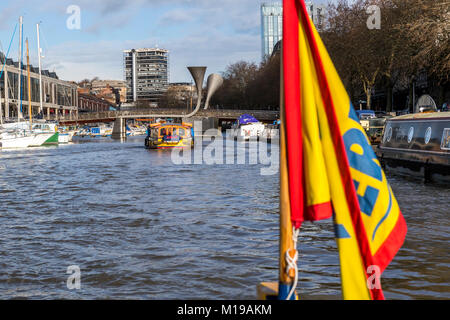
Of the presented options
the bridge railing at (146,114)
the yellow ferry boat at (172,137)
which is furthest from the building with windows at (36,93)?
the yellow ferry boat at (172,137)

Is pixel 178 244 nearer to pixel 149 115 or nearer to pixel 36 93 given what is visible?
pixel 149 115

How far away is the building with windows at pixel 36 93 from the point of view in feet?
359

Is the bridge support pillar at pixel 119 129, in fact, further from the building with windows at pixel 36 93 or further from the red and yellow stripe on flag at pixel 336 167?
the red and yellow stripe on flag at pixel 336 167

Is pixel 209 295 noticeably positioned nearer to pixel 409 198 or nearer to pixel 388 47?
pixel 409 198

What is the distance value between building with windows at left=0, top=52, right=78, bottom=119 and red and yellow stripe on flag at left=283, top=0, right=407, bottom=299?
10379 cm

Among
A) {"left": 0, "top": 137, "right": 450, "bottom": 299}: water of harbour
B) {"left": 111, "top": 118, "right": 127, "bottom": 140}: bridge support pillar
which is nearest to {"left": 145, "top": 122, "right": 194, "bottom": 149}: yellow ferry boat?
{"left": 0, "top": 137, "right": 450, "bottom": 299}: water of harbour

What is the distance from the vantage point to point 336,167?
11.4ft

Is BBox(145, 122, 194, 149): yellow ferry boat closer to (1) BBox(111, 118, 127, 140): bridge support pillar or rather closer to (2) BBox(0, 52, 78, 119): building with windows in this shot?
(1) BBox(111, 118, 127, 140): bridge support pillar

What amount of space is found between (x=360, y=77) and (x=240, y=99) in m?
78.0

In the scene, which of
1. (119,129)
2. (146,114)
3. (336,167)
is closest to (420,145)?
(336,167)

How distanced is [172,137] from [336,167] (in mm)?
40315

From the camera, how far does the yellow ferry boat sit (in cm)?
4353

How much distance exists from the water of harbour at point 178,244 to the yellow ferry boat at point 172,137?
25.2 m

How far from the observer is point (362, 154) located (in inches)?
136
